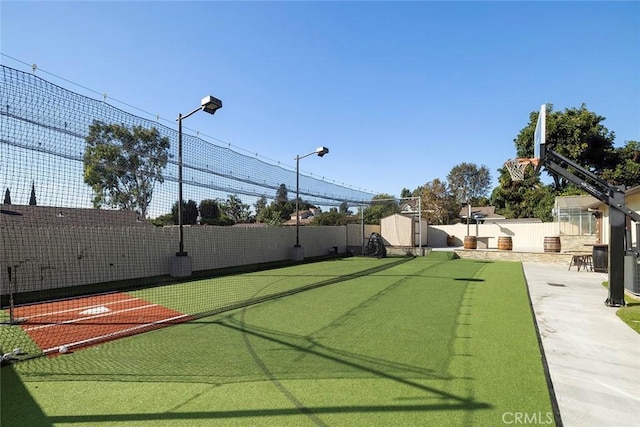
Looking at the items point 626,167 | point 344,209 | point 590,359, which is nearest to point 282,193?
point 344,209

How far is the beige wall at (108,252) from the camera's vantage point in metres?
9.07

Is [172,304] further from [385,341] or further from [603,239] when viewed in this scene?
→ [603,239]

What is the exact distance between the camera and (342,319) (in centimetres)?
593

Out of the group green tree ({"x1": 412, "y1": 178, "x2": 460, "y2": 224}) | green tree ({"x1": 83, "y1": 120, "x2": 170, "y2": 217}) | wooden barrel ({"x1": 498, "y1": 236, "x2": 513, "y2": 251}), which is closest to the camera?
green tree ({"x1": 83, "y1": 120, "x2": 170, "y2": 217})

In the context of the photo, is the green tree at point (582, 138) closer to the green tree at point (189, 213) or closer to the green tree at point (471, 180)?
the green tree at point (189, 213)

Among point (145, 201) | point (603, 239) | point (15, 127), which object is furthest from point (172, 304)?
point (603, 239)

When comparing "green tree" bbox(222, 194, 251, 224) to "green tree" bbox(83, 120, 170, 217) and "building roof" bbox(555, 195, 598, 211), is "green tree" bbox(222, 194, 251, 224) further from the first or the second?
"building roof" bbox(555, 195, 598, 211)

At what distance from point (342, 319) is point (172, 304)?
4104mm

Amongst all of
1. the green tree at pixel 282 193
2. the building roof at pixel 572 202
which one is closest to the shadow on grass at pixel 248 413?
the green tree at pixel 282 193

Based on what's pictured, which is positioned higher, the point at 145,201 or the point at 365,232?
the point at 145,201

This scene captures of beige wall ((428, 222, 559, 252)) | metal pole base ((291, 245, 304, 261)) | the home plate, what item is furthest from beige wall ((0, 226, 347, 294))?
beige wall ((428, 222, 559, 252))

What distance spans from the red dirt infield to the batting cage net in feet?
0.10

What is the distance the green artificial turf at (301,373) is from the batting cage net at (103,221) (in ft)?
3.98

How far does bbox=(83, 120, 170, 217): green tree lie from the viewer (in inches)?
280
